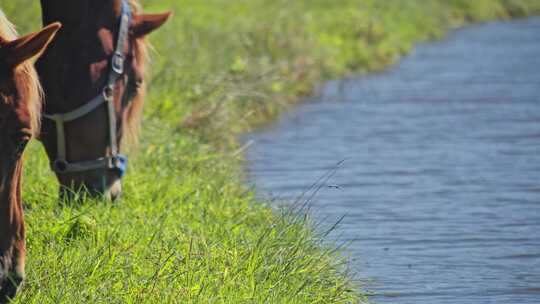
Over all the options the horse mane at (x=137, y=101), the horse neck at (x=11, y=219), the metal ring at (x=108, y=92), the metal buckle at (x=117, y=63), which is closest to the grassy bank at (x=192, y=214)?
the horse mane at (x=137, y=101)

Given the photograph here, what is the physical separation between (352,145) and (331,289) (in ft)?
18.2

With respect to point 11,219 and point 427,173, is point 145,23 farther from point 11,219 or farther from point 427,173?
point 427,173

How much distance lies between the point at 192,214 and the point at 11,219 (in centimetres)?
285

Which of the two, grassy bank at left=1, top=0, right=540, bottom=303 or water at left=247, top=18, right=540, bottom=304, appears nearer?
grassy bank at left=1, top=0, right=540, bottom=303

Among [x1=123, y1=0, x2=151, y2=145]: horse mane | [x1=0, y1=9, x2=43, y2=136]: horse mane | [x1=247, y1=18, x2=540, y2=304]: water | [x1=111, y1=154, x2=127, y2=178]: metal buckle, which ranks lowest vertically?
[x1=247, y1=18, x2=540, y2=304]: water

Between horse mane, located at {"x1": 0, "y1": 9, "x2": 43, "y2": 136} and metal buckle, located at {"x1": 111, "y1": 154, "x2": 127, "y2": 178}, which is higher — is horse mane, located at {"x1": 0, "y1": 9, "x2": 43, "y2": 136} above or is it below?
above

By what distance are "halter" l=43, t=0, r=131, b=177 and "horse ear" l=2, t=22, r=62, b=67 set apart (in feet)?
5.29

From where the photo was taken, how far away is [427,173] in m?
9.91

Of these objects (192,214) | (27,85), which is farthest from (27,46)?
(192,214)

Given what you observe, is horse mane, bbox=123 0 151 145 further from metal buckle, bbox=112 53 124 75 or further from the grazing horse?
metal buckle, bbox=112 53 124 75

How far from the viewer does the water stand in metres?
6.85

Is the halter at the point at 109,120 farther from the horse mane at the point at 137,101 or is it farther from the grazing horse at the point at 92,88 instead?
the horse mane at the point at 137,101

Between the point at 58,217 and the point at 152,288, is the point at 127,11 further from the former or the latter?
the point at 152,288

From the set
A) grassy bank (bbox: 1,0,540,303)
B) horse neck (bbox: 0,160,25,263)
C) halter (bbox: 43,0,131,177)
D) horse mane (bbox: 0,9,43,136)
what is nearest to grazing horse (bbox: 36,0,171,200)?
halter (bbox: 43,0,131,177)
